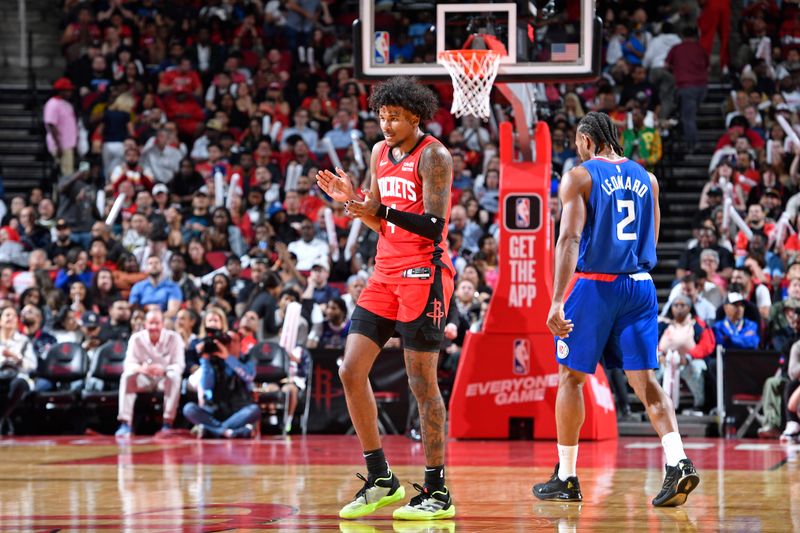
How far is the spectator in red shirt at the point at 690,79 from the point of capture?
63.3ft

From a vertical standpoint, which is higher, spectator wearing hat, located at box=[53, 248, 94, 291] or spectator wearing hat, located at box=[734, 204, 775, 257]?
spectator wearing hat, located at box=[734, 204, 775, 257]

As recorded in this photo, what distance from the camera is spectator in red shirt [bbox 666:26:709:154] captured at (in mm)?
19281

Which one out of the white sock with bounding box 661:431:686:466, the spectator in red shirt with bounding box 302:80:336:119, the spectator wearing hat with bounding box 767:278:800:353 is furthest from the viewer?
the spectator in red shirt with bounding box 302:80:336:119

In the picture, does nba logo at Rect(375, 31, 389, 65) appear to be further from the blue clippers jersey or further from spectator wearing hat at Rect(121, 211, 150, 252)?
spectator wearing hat at Rect(121, 211, 150, 252)

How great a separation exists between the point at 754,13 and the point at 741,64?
0.93 metres

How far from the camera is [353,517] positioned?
6.57 meters

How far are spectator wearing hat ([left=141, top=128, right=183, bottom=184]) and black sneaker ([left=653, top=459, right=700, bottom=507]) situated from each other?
13332 millimetres

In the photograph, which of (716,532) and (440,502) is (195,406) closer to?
(440,502)

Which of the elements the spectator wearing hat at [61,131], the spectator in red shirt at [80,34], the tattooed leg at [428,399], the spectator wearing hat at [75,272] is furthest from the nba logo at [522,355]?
the spectator in red shirt at [80,34]

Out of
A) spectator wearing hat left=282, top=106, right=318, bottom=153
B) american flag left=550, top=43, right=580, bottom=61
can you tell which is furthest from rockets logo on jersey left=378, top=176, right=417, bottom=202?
spectator wearing hat left=282, top=106, right=318, bottom=153

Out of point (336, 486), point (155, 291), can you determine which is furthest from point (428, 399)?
point (155, 291)

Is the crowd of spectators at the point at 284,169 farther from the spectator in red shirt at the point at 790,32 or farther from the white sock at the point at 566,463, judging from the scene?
the white sock at the point at 566,463

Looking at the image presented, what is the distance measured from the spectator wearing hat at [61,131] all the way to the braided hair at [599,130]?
1428 cm

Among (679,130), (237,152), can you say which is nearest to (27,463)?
(237,152)
